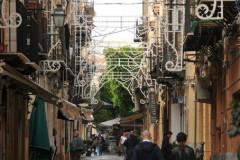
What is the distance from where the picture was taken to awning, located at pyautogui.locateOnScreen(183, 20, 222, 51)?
17.3 metres

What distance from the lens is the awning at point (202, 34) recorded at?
56.8 ft

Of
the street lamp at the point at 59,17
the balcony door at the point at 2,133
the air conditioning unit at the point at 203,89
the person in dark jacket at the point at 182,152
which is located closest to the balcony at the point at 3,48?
the balcony door at the point at 2,133

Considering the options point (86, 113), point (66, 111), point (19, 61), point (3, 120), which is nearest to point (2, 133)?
point (3, 120)

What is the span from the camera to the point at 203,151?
24000mm

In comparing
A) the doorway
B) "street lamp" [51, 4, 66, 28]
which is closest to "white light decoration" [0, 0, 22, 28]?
the doorway

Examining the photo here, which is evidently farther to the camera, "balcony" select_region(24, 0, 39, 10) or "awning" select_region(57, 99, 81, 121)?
"awning" select_region(57, 99, 81, 121)

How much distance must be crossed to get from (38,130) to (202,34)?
5867 mm

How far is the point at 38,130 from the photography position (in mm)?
22469

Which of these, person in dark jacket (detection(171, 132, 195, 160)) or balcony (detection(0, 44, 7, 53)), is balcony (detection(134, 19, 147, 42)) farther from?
person in dark jacket (detection(171, 132, 195, 160))

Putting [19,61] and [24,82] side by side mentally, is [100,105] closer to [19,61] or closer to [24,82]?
[19,61]

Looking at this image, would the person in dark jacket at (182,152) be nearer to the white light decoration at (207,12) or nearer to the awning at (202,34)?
the white light decoration at (207,12)

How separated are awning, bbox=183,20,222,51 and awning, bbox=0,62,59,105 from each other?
3.74 meters

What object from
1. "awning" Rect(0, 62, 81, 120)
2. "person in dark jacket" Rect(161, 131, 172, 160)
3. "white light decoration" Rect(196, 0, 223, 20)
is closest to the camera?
"white light decoration" Rect(196, 0, 223, 20)

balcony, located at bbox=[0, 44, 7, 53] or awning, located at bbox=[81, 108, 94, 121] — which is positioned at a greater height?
balcony, located at bbox=[0, 44, 7, 53]
